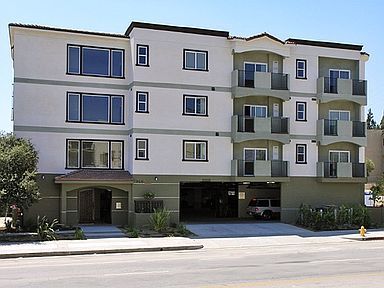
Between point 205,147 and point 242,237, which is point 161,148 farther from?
point 242,237

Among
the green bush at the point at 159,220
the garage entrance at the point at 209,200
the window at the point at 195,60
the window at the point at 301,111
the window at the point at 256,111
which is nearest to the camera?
the green bush at the point at 159,220

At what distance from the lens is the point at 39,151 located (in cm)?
3095

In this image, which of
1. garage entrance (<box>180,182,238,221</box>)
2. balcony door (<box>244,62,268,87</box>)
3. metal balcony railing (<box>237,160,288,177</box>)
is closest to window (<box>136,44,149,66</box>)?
balcony door (<box>244,62,268,87</box>)

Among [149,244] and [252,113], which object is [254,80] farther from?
[149,244]

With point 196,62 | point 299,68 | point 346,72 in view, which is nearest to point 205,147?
point 196,62

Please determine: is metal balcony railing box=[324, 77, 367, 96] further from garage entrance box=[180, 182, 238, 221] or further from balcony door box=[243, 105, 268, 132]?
garage entrance box=[180, 182, 238, 221]

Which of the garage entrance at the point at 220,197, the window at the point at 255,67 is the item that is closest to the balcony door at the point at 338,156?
the garage entrance at the point at 220,197

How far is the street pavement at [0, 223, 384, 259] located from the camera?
22.5m

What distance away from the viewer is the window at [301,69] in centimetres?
3591

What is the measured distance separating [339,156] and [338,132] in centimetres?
200

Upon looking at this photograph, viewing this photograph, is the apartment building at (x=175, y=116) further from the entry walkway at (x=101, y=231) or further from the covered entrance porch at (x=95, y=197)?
the entry walkway at (x=101, y=231)

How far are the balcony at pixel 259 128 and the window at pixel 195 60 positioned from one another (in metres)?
3.88

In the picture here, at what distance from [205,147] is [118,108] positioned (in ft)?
19.8

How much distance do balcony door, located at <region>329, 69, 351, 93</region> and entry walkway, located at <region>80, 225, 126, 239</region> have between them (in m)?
17.5
